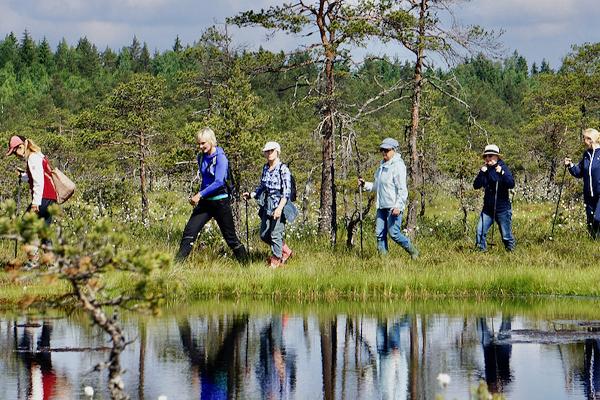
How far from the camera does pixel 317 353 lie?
10.3 meters

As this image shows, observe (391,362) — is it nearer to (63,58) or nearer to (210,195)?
(210,195)

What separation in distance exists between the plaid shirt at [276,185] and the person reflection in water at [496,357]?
174 inches

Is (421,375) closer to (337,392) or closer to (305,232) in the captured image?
(337,392)

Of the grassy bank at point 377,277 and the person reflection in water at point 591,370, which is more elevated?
the grassy bank at point 377,277

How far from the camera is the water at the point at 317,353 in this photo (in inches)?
336

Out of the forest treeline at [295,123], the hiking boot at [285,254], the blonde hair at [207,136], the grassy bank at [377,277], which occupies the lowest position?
the grassy bank at [377,277]

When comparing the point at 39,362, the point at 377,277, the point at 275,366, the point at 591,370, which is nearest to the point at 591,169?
the point at 377,277

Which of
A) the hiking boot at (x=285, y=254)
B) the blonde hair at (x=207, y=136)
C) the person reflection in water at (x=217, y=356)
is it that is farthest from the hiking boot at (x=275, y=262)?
the person reflection in water at (x=217, y=356)

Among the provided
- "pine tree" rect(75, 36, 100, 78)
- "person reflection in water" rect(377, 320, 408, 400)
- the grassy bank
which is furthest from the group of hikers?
"pine tree" rect(75, 36, 100, 78)

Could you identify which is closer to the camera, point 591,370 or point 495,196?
point 591,370

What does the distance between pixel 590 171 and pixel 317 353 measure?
859 centimetres

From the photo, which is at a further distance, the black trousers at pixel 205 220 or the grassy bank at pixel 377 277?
the black trousers at pixel 205 220

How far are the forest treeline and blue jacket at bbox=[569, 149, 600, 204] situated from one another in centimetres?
324

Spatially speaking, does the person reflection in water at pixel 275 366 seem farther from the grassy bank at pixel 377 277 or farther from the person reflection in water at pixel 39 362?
the grassy bank at pixel 377 277
